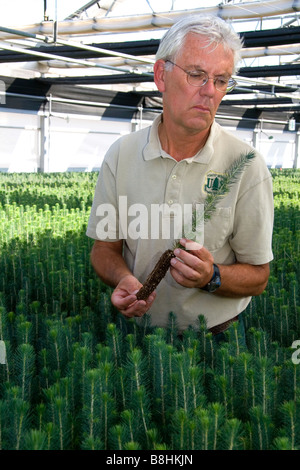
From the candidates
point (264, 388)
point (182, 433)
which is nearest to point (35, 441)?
point (182, 433)

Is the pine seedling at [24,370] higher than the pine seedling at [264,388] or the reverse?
higher

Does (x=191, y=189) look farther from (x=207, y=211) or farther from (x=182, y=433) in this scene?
(x=182, y=433)

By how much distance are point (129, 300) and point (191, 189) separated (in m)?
0.61

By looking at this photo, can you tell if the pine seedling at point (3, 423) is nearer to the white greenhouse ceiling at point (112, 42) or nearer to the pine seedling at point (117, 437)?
the pine seedling at point (117, 437)

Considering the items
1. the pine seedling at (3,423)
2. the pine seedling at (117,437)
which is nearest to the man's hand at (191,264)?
the pine seedling at (117,437)

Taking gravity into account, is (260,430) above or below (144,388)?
below

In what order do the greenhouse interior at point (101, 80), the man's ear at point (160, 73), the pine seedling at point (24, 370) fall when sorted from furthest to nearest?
1. the greenhouse interior at point (101, 80)
2. the man's ear at point (160, 73)
3. the pine seedling at point (24, 370)

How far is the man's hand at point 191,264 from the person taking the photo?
195 centimetres

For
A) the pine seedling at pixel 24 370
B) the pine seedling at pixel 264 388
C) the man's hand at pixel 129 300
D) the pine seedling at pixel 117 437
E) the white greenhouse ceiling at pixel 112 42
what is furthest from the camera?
the white greenhouse ceiling at pixel 112 42

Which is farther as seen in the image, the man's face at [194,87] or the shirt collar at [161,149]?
the shirt collar at [161,149]

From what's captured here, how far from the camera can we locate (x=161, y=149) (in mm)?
2439

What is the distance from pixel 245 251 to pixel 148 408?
2.99ft

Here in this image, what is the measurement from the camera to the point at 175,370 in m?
1.92
